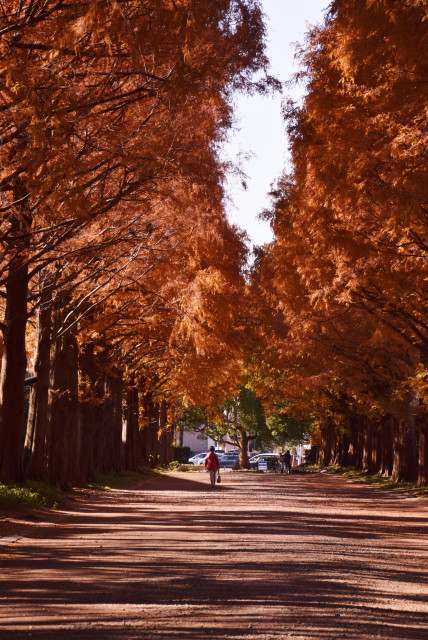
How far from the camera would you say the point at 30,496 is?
2025cm

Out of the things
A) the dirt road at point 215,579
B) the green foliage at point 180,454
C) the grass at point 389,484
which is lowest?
the dirt road at point 215,579

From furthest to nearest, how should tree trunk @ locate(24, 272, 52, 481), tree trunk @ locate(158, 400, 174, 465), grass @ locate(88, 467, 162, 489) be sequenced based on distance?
tree trunk @ locate(158, 400, 174, 465) < grass @ locate(88, 467, 162, 489) < tree trunk @ locate(24, 272, 52, 481)

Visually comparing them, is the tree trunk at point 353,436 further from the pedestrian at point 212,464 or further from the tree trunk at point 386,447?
the pedestrian at point 212,464

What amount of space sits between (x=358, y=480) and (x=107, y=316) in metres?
20.5

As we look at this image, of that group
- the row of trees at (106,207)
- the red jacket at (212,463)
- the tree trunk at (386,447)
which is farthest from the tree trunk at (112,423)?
the tree trunk at (386,447)

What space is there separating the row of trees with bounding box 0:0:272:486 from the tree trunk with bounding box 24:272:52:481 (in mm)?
40

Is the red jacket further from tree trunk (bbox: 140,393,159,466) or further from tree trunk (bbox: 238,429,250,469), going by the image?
tree trunk (bbox: 238,429,250,469)

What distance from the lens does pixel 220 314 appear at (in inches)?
1077

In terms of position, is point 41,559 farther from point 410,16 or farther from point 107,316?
point 107,316

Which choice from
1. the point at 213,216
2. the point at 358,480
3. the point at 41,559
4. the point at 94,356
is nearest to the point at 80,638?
the point at 41,559

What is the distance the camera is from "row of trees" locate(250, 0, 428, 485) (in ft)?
42.7

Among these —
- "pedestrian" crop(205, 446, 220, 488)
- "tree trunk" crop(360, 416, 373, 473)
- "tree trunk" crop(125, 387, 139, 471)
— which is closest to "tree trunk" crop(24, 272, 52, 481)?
"pedestrian" crop(205, 446, 220, 488)

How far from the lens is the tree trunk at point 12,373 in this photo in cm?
2052

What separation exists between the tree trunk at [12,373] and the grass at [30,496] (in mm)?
667
